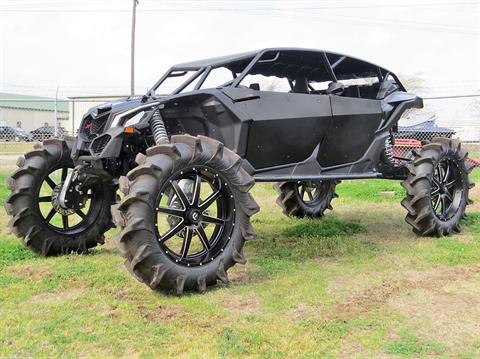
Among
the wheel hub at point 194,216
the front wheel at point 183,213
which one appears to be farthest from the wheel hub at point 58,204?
the wheel hub at point 194,216

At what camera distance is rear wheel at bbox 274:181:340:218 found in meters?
7.99

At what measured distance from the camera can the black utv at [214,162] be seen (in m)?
4.24

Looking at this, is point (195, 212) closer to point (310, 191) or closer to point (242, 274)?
point (242, 274)

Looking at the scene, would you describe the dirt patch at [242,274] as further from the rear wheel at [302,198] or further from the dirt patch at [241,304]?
the rear wheel at [302,198]

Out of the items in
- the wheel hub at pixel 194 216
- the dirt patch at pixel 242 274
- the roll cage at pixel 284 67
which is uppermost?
Answer: the roll cage at pixel 284 67

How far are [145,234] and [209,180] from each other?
0.84 metres

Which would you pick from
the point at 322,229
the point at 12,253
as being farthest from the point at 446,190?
the point at 12,253

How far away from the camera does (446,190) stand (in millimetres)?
6965

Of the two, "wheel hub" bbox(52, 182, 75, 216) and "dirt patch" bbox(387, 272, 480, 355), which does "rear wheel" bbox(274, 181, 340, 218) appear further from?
"dirt patch" bbox(387, 272, 480, 355)

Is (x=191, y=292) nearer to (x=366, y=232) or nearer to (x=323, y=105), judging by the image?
(x=323, y=105)

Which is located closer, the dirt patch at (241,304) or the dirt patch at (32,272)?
the dirt patch at (241,304)

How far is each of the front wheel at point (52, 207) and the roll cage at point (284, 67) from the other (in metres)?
1.20

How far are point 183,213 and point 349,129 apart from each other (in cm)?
259

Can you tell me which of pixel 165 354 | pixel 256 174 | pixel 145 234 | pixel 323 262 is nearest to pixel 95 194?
pixel 256 174
